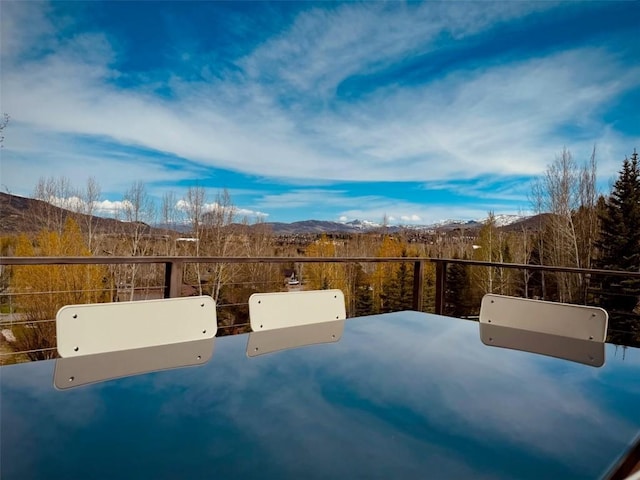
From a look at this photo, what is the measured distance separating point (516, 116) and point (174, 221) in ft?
42.7

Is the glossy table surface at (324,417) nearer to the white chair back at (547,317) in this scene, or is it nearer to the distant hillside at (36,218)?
the white chair back at (547,317)

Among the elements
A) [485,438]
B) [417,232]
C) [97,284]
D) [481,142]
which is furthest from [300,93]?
[485,438]

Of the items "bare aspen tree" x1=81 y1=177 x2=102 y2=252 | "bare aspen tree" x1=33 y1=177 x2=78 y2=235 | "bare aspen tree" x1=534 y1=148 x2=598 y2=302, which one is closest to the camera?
"bare aspen tree" x1=33 y1=177 x2=78 y2=235

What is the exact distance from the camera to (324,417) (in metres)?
0.75

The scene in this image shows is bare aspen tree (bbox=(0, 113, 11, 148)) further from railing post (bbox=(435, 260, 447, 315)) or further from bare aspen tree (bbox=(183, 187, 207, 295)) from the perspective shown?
bare aspen tree (bbox=(183, 187, 207, 295))

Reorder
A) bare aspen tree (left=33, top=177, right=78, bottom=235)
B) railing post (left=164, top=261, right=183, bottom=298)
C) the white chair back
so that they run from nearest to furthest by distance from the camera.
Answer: the white chair back → railing post (left=164, top=261, right=183, bottom=298) → bare aspen tree (left=33, top=177, right=78, bottom=235)

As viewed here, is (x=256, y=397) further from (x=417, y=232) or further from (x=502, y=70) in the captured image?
(x=417, y=232)

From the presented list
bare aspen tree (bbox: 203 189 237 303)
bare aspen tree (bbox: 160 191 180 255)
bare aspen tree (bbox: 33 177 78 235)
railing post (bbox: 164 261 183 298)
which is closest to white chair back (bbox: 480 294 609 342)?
railing post (bbox: 164 261 183 298)

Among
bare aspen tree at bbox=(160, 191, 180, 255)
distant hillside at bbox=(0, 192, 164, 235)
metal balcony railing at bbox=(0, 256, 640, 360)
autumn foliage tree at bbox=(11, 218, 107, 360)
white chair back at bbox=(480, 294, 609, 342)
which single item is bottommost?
autumn foliage tree at bbox=(11, 218, 107, 360)

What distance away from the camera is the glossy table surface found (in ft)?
1.92

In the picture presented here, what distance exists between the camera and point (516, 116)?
30.3 feet

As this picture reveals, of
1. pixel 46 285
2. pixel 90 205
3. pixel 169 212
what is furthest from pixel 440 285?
pixel 169 212

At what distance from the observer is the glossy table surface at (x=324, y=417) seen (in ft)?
1.92

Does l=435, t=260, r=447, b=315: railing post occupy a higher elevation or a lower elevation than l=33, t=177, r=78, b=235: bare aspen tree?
lower
